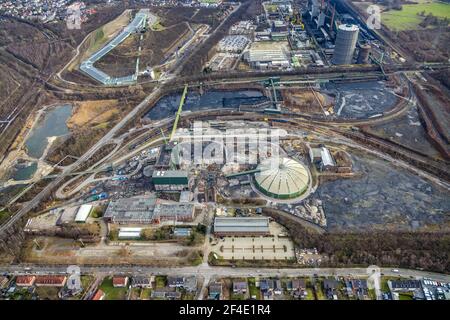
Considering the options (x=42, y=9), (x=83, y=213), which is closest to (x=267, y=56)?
(x=83, y=213)

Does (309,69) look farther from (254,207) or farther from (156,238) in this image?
(156,238)

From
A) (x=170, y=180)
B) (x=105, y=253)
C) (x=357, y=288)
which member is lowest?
(x=105, y=253)

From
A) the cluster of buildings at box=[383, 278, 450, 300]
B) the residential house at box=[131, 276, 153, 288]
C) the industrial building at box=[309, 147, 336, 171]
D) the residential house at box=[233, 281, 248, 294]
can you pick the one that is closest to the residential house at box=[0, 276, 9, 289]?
the residential house at box=[131, 276, 153, 288]

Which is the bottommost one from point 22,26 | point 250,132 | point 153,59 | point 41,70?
point 250,132

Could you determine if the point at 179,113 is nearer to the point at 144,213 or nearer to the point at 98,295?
the point at 144,213

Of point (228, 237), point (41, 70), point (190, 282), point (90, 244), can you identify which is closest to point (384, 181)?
point (228, 237)

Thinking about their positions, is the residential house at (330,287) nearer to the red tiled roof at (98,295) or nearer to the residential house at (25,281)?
the red tiled roof at (98,295)
